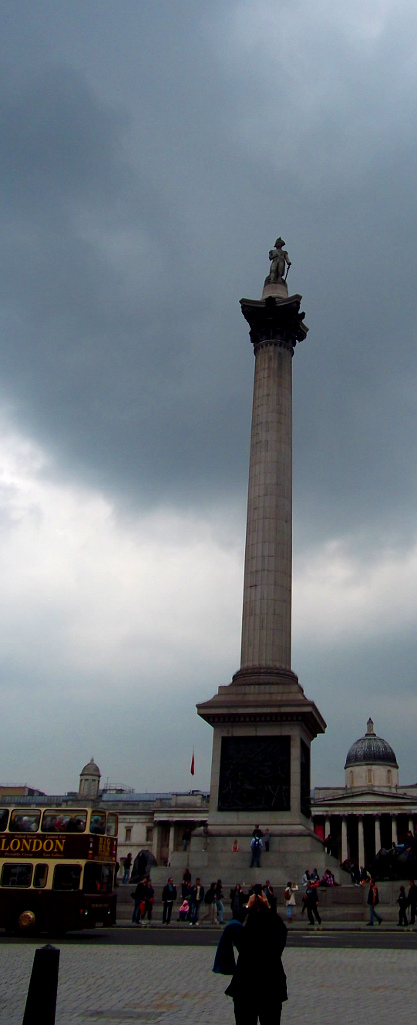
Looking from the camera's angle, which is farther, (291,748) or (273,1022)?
(291,748)

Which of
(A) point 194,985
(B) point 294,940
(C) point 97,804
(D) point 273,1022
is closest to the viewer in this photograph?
(D) point 273,1022

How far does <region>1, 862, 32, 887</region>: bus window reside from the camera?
2630cm

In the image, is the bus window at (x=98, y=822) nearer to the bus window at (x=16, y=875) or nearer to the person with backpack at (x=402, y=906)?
the bus window at (x=16, y=875)

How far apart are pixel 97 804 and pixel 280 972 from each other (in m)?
113

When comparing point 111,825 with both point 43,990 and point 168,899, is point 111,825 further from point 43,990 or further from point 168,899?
point 43,990

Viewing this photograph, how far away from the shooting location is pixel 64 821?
Result: 1055 inches

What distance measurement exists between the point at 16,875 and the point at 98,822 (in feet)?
8.93

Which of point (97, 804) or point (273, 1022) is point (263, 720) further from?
point (97, 804)

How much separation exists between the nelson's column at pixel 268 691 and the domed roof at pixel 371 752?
3446 inches

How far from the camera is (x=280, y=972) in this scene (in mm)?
→ 8523

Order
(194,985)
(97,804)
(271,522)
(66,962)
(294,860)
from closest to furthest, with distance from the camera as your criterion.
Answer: (194,985), (66,962), (294,860), (271,522), (97,804)

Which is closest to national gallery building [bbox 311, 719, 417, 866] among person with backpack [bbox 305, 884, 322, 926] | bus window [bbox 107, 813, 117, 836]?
person with backpack [bbox 305, 884, 322, 926]

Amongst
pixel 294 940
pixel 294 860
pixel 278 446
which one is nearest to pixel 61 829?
pixel 294 940

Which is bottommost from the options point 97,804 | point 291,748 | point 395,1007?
point 395,1007
